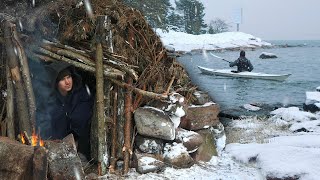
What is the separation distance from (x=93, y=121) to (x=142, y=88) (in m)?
1.09

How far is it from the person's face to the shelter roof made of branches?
60 cm

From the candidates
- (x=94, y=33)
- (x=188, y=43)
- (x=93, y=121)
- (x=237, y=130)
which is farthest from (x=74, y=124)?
(x=188, y=43)

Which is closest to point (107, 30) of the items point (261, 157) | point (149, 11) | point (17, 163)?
point (17, 163)

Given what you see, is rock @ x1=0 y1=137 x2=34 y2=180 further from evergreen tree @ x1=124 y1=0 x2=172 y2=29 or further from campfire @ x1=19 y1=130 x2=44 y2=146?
evergreen tree @ x1=124 y1=0 x2=172 y2=29

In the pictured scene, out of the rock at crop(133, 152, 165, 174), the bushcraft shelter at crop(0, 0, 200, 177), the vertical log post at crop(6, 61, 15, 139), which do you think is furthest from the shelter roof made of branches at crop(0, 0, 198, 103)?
the rock at crop(133, 152, 165, 174)

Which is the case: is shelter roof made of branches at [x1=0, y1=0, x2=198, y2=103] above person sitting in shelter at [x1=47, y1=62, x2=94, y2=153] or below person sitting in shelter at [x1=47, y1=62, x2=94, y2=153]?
above

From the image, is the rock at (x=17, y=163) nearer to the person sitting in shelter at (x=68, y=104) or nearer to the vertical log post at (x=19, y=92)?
the vertical log post at (x=19, y=92)

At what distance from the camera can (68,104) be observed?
636 centimetres

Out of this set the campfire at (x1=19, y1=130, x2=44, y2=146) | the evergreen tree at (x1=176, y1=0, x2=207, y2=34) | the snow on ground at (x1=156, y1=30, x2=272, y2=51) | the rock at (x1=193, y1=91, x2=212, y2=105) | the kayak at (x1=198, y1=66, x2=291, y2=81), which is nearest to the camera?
the campfire at (x1=19, y1=130, x2=44, y2=146)

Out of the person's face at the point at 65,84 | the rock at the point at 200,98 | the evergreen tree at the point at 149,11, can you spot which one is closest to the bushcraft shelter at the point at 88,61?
the person's face at the point at 65,84

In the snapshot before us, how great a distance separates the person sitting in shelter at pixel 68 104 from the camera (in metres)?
6.20

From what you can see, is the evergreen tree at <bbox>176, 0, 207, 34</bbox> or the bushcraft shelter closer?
the bushcraft shelter

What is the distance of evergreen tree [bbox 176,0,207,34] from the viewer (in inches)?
3086

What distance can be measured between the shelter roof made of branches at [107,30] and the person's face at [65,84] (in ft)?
1.98
